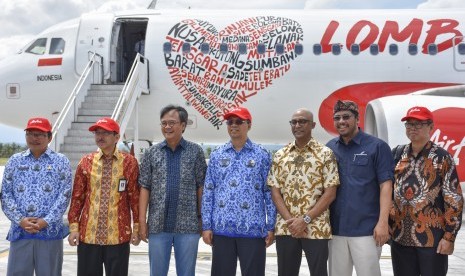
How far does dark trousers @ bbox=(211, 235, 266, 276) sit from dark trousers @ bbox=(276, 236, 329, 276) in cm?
16

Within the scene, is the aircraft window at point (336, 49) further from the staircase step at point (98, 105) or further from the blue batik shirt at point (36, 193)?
the blue batik shirt at point (36, 193)

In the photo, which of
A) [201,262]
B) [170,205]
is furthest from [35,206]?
[201,262]

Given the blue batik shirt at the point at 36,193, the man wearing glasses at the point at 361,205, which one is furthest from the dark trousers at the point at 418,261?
the blue batik shirt at the point at 36,193

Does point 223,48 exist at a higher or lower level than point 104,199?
higher

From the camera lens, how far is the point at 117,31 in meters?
12.2

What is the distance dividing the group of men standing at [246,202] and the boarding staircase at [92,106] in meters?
5.46

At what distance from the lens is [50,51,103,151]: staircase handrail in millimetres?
9802

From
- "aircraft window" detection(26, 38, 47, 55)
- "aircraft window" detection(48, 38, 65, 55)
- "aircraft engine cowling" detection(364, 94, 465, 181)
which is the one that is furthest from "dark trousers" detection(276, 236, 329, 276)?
"aircraft window" detection(26, 38, 47, 55)

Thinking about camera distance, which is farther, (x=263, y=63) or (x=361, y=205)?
(x=263, y=63)

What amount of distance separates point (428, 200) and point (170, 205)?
2050 millimetres

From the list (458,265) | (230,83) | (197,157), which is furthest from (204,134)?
(197,157)

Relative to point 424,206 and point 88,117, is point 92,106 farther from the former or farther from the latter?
point 424,206

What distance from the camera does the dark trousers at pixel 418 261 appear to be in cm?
424

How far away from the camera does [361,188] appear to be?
170 inches
